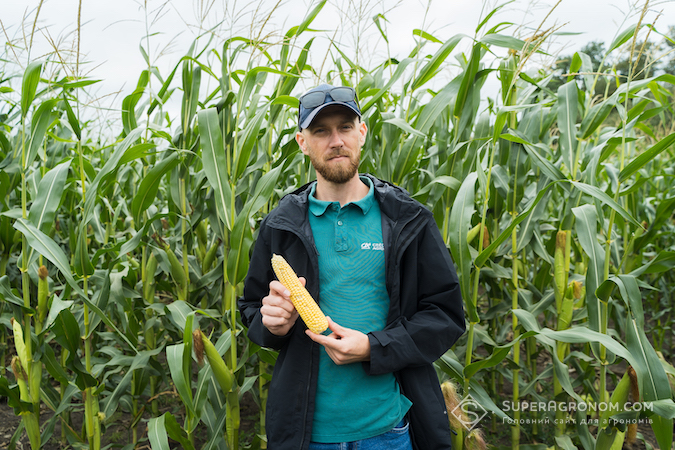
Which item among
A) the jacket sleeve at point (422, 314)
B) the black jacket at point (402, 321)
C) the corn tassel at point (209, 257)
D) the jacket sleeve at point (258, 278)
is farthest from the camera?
the corn tassel at point (209, 257)

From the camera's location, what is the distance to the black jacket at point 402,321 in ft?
5.38

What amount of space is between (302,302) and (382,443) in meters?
0.69

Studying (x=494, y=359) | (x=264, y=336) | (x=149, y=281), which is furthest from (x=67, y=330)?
(x=494, y=359)

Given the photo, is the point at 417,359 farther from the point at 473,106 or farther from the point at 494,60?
the point at 494,60

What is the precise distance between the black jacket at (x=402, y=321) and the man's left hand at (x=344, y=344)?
0.40 feet

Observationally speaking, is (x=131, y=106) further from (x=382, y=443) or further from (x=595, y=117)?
(x=595, y=117)

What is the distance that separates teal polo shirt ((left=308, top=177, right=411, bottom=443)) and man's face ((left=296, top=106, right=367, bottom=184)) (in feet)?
0.47

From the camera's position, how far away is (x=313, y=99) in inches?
68.7

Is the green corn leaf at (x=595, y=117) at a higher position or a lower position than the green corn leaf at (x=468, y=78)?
lower

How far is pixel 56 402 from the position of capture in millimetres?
2639

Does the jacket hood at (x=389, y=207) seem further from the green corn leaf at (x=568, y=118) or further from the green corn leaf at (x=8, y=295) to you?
the green corn leaf at (x=8, y=295)

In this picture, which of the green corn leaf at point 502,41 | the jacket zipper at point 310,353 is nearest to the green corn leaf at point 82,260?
the jacket zipper at point 310,353

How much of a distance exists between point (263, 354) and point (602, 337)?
5.72 feet

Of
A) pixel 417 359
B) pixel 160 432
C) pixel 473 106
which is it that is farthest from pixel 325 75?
pixel 160 432
